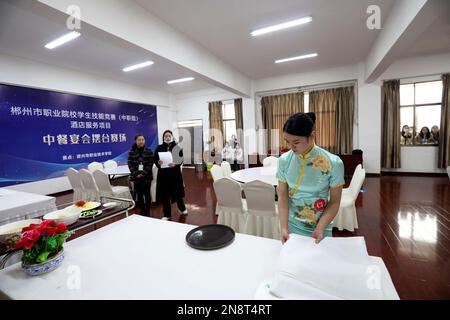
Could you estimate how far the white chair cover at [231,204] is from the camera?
249 cm

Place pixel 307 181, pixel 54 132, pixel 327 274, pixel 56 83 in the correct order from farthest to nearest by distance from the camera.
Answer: pixel 54 132, pixel 56 83, pixel 307 181, pixel 327 274

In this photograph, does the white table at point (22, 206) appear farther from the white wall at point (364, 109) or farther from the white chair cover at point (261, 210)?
the white wall at point (364, 109)

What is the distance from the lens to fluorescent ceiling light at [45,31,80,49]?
3.70 m

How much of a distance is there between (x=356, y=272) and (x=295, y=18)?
13.3ft

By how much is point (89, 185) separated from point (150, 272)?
366 centimetres

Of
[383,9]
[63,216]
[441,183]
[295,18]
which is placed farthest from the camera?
[441,183]

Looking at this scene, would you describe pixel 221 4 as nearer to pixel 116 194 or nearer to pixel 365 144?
pixel 116 194

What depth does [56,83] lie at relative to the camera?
523 centimetres

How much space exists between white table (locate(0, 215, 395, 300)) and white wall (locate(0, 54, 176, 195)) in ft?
17.9

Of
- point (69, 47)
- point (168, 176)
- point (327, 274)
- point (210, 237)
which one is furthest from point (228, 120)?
point (327, 274)

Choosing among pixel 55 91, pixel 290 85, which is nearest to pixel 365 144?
pixel 290 85

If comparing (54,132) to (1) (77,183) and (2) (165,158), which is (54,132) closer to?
(1) (77,183)

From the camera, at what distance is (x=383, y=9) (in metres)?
3.32

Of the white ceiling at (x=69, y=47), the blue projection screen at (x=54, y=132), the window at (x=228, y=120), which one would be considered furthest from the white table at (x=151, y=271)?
the window at (x=228, y=120)
